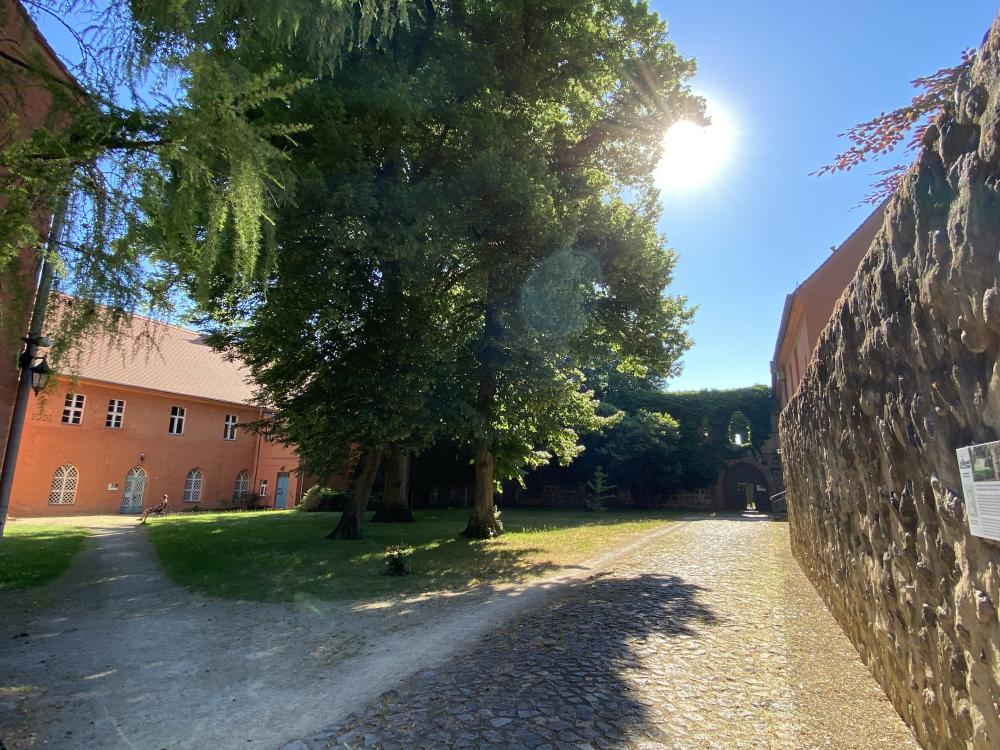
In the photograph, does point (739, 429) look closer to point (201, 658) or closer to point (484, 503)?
point (484, 503)

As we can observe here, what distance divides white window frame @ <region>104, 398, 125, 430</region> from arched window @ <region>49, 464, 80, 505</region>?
Answer: 260 centimetres

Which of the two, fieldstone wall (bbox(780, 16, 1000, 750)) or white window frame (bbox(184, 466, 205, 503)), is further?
white window frame (bbox(184, 466, 205, 503))

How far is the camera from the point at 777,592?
7672mm

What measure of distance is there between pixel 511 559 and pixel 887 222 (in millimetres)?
10256

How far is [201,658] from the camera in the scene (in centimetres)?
546

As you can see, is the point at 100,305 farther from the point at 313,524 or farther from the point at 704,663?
the point at 313,524

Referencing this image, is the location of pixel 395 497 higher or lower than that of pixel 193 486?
lower

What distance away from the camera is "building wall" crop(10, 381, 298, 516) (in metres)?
25.7

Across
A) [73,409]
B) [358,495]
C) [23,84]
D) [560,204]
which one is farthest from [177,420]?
[23,84]

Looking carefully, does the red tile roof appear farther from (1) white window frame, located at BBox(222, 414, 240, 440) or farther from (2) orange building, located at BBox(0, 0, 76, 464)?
(2) orange building, located at BBox(0, 0, 76, 464)

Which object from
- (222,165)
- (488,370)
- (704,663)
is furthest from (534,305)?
(222,165)

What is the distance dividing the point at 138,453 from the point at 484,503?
23294 millimetres

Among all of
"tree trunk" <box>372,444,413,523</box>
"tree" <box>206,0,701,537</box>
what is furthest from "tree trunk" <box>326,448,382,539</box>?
"tree trunk" <box>372,444,413,523</box>

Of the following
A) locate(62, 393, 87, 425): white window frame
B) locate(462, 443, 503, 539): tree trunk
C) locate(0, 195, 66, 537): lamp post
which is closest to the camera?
locate(0, 195, 66, 537): lamp post
